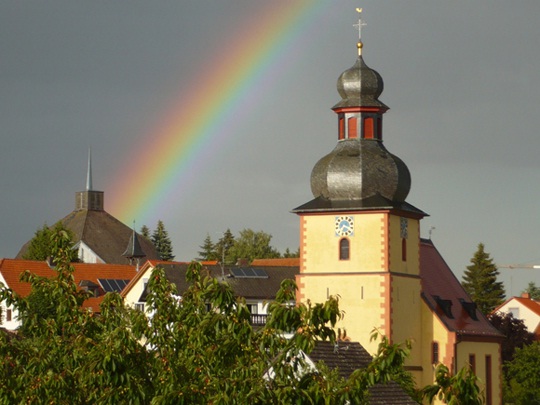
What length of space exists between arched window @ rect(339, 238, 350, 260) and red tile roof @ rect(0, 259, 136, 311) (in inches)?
1409

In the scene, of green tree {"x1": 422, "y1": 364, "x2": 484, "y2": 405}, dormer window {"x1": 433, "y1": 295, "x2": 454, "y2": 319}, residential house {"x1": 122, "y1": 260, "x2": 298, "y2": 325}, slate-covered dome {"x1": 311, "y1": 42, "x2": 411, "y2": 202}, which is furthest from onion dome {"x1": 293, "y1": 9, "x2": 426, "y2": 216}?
green tree {"x1": 422, "y1": 364, "x2": 484, "y2": 405}

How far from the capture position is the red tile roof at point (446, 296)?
245 feet

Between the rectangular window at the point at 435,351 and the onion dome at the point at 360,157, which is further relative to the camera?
the rectangular window at the point at 435,351

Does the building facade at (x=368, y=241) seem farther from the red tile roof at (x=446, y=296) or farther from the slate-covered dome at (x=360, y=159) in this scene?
the red tile roof at (x=446, y=296)

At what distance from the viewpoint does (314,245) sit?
232ft

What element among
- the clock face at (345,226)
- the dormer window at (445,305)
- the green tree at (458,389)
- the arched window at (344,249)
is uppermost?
the clock face at (345,226)

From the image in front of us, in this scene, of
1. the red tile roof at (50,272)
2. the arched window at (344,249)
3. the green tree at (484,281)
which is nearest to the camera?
the arched window at (344,249)

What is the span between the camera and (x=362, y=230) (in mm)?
70188

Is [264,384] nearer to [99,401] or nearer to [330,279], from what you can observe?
[99,401]

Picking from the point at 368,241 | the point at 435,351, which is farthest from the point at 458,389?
the point at 435,351

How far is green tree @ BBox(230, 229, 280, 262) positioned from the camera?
172 metres

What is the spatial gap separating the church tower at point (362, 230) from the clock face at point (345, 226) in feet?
0.15

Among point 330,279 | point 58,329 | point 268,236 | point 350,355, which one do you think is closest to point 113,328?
point 58,329

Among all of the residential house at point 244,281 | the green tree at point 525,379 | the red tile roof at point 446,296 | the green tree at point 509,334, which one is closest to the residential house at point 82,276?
the residential house at point 244,281
